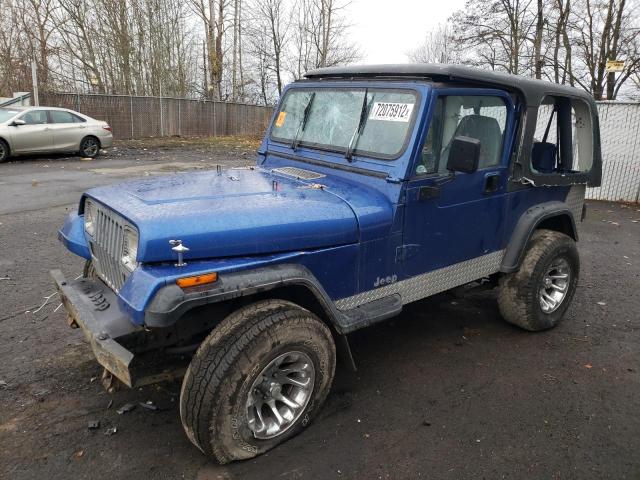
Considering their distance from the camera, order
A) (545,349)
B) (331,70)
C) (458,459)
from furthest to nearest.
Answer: (545,349)
(331,70)
(458,459)

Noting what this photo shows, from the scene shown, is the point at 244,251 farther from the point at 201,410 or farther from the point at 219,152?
the point at 219,152

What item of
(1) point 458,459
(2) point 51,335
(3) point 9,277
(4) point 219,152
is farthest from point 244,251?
(4) point 219,152

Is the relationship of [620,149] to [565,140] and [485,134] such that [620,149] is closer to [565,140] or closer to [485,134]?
[565,140]

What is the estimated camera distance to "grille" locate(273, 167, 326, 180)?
11.6ft

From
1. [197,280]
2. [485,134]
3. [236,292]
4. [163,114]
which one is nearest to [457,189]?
[485,134]

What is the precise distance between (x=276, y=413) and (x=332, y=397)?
63 cm

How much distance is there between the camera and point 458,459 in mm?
2830

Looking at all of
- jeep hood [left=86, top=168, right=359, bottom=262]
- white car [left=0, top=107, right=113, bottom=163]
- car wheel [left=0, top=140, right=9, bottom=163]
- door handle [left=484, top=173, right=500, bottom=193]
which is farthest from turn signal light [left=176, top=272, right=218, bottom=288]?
car wheel [left=0, top=140, right=9, bottom=163]

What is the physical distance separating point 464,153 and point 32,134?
13880 mm

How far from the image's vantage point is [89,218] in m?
3.32

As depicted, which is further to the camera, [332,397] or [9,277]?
[9,277]

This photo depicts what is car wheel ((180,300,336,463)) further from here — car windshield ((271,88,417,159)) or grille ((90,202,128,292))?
car windshield ((271,88,417,159))

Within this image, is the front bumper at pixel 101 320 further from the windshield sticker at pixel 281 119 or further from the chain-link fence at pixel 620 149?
the chain-link fence at pixel 620 149

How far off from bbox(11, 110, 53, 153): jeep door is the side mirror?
13.7 meters
